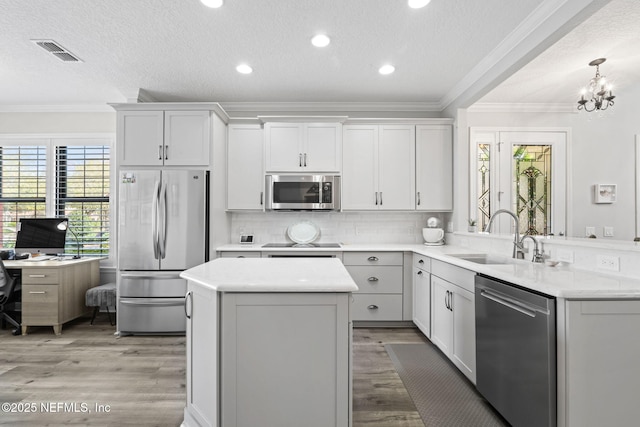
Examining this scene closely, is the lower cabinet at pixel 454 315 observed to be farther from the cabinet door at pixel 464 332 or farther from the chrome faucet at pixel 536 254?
the chrome faucet at pixel 536 254

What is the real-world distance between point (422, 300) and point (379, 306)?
0.52m

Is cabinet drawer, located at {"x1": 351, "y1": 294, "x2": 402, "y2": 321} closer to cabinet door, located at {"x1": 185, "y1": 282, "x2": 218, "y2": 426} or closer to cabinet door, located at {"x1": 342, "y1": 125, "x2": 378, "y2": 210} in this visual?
cabinet door, located at {"x1": 342, "y1": 125, "x2": 378, "y2": 210}

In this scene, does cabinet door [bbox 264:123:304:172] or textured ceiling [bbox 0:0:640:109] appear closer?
textured ceiling [bbox 0:0:640:109]

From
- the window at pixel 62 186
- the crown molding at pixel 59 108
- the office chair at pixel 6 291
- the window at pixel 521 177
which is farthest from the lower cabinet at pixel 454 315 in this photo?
the crown molding at pixel 59 108

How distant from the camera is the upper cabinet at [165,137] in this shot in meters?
3.74

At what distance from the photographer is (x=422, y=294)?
355 centimetres

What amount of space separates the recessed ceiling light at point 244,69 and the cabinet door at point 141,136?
1030 mm

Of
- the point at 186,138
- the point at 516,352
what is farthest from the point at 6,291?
the point at 516,352

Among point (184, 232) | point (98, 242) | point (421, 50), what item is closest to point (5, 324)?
point (98, 242)

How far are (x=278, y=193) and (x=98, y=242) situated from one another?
2.51m

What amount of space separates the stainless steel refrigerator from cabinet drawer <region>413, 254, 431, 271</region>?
228 cm

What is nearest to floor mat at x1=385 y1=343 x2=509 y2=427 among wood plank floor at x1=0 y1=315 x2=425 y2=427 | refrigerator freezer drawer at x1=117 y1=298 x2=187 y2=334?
wood plank floor at x1=0 y1=315 x2=425 y2=427

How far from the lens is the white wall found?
12.4ft

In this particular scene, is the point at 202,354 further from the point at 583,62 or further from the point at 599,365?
the point at 583,62
